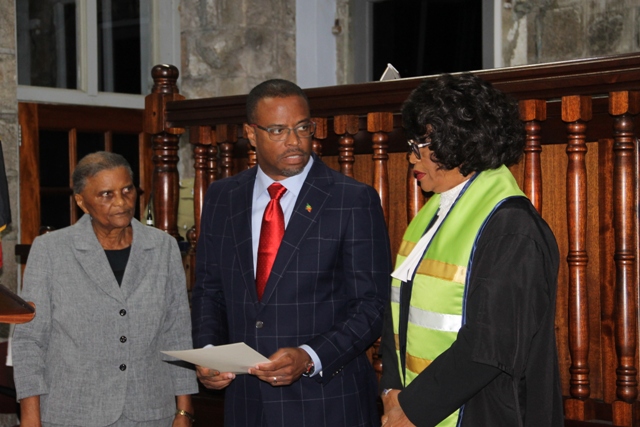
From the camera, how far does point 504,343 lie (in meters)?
1.75

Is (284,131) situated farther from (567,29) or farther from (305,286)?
(567,29)

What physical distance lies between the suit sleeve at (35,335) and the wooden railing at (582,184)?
3.20 ft

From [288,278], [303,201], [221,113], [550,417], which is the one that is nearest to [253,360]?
[288,278]

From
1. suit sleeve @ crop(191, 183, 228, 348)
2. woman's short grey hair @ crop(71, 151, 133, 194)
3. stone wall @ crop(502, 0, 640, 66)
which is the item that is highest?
stone wall @ crop(502, 0, 640, 66)

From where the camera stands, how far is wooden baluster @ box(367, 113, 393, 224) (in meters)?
2.72

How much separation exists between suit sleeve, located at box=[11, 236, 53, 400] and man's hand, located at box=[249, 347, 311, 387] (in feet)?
2.35

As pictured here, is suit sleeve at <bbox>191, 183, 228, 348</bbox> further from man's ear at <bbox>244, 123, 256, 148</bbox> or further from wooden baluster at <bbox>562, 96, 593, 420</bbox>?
wooden baluster at <bbox>562, 96, 593, 420</bbox>

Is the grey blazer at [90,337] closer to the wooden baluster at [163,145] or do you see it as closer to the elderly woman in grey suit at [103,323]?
the elderly woman in grey suit at [103,323]

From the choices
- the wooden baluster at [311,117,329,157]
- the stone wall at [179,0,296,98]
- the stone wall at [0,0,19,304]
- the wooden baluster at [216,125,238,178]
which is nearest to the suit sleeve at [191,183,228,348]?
the wooden baluster at [311,117,329,157]

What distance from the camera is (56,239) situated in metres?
2.58

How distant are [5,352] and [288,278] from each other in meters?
2.26

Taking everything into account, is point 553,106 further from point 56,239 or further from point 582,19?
point 582,19

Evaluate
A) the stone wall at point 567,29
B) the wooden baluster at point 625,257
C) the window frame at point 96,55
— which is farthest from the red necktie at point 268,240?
the window frame at point 96,55

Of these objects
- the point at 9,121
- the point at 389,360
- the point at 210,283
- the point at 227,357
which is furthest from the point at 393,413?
the point at 9,121
